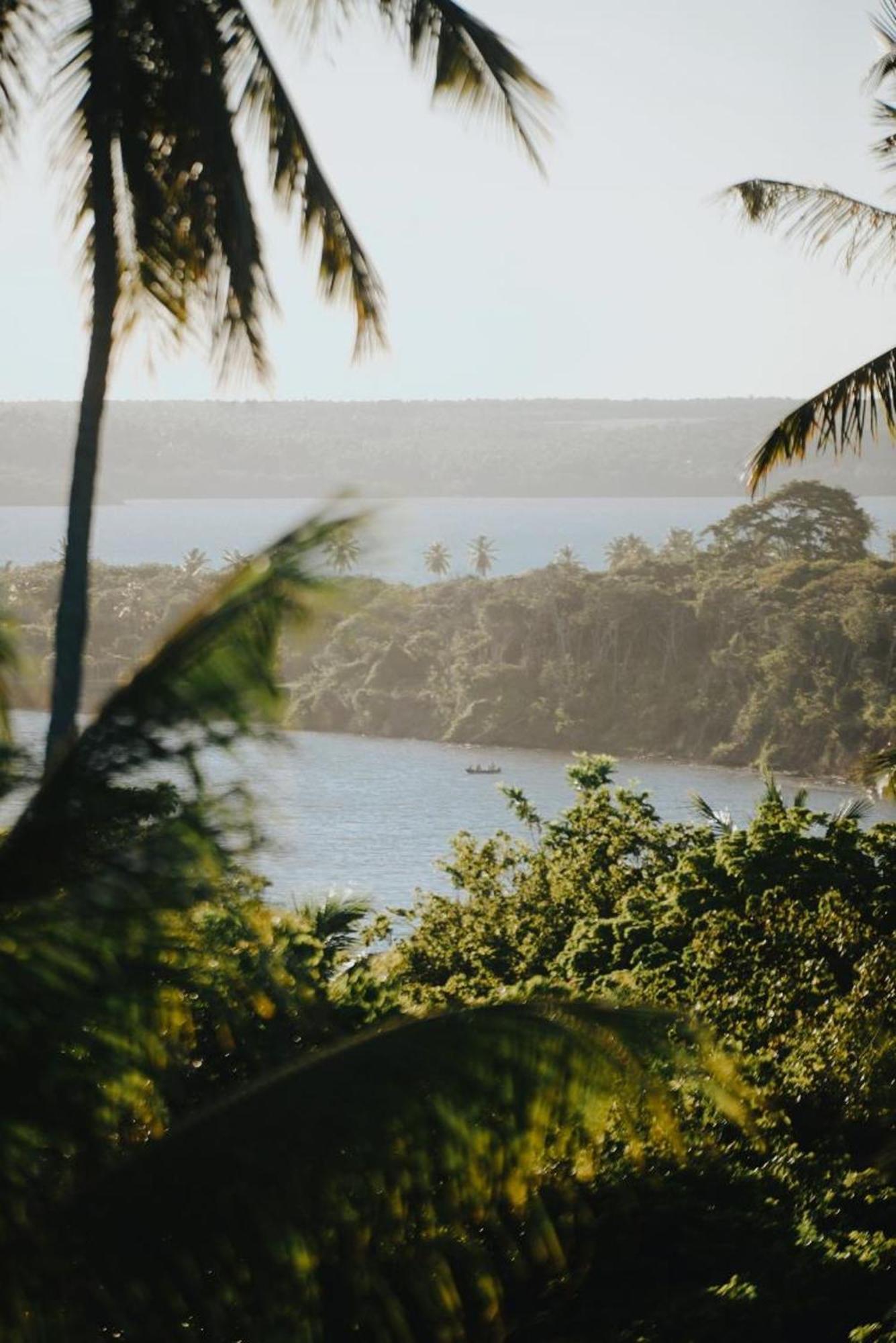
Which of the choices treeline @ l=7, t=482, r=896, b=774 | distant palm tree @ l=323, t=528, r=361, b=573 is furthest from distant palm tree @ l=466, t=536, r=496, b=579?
distant palm tree @ l=323, t=528, r=361, b=573

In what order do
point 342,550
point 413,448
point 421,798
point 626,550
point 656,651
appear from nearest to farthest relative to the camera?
point 342,550, point 421,798, point 656,651, point 413,448, point 626,550

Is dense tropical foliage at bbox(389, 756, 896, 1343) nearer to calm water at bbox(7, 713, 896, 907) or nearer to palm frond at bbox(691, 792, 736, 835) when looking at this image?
palm frond at bbox(691, 792, 736, 835)

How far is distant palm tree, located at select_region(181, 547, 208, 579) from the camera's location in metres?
82.8

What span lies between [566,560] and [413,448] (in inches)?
500

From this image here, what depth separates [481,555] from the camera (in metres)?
106

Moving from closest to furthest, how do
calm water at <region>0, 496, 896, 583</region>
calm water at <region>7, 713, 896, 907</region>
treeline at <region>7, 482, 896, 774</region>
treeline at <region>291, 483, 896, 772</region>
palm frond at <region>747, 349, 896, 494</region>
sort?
1. palm frond at <region>747, 349, 896, 494</region>
2. calm water at <region>7, 713, 896, 907</region>
3. treeline at <region>7, 482, 896, 774</region>
4. treeline at <region>291, 483, 896, 772</region>
5. calm water at <region>0, 496, 896, 583</region>

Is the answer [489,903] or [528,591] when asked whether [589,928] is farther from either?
[528,591]

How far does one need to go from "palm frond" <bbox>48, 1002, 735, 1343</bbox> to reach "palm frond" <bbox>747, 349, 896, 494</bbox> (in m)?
7.76

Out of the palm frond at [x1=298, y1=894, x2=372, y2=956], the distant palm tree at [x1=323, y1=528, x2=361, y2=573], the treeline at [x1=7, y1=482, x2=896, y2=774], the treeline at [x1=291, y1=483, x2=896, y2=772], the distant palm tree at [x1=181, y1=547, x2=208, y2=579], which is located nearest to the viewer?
the distant palm tree at [x1=323, y1=528, x2=361, y2=573]

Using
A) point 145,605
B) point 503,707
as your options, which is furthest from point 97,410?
point 503,707

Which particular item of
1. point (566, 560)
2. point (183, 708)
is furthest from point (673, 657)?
point (183, 708)

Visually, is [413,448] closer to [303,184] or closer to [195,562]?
[195,562]

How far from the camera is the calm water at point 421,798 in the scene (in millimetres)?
50188

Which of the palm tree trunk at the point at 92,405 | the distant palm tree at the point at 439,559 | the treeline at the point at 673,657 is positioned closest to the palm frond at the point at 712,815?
the palm tree trunk at the point at 92,405
